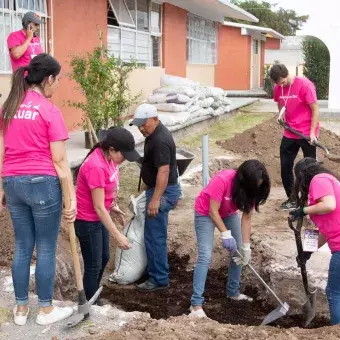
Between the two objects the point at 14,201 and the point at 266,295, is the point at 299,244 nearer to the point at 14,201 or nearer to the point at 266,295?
the point at 266,295

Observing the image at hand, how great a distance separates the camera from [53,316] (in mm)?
3887

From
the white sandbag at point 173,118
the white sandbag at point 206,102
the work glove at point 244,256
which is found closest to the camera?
the work glove at point 244,256

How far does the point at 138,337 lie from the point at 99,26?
29.1ft

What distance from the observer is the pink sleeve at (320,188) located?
3.94 m

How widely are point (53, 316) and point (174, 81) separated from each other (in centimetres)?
1125

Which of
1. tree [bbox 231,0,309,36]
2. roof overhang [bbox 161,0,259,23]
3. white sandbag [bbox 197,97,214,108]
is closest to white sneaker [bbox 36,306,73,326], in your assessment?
white sandbag [bbox 197,97,214,108]

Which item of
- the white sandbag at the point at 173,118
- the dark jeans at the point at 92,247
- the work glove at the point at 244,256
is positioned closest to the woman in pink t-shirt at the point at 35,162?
the dark jeans at the point at 92,247

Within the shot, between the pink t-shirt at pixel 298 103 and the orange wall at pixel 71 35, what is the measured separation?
3.74m

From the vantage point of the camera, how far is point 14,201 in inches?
147

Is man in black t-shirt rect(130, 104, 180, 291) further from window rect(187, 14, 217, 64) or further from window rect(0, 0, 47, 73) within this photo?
window rect(187, 14, 217, 64)

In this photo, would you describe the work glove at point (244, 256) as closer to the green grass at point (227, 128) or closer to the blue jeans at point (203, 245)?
the blue jeans at point (203, 245)

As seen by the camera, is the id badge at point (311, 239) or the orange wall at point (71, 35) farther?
the orange wall at point (71, 35)

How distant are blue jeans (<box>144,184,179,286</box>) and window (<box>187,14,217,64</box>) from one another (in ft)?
47.3

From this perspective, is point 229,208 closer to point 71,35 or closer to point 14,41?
point 14,41
